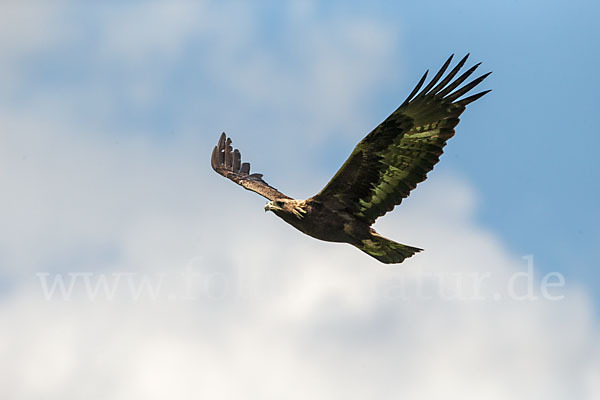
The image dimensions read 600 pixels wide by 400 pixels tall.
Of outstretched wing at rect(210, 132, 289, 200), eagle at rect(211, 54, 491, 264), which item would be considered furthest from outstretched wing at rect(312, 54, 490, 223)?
outstretched wing at rect(210, 132, 289, 200)

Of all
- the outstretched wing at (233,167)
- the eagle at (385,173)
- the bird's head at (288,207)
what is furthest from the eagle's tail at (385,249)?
the outstretched wing at (233,167)

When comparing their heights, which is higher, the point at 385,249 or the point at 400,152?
the point at 400,152

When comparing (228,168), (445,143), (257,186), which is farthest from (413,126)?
(228,168)

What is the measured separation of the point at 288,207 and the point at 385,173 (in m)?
1.50

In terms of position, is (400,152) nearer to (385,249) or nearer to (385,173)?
(385,173)

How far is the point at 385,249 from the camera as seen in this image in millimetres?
14000

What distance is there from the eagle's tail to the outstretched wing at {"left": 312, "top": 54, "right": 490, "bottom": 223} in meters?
0.35

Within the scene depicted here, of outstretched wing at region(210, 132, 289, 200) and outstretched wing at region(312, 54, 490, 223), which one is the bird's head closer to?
outstretched wing at region(312, 54, 490, 223)

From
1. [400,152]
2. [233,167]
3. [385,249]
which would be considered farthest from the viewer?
[233,167]

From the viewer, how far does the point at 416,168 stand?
529 inches

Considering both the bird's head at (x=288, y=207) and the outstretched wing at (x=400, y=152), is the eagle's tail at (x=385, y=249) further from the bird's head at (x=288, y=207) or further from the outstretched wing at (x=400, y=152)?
the bird's head at (x=288, y=207)

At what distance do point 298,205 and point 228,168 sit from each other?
4.82 meters

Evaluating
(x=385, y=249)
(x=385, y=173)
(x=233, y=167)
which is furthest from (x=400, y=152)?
(x=233, y=167)

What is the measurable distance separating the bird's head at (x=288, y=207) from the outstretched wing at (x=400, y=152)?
26cm
